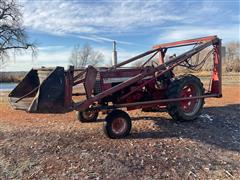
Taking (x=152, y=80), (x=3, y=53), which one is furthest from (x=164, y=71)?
(x=3, y=53)

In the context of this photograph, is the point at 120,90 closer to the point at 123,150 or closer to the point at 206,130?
the point at 123,150

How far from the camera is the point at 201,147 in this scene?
6809 mm

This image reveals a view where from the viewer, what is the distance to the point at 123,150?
645cm

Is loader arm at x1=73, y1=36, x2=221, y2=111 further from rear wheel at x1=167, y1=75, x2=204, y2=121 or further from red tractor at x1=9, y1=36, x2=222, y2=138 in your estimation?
rear wheel at x1=167, y1=75, x2=204, y2=121

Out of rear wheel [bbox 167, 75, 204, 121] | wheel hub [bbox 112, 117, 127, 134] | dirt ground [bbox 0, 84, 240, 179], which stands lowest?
dirt ground [bbox 0, 84, 240, 179]

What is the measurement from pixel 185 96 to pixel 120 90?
1.85 meters

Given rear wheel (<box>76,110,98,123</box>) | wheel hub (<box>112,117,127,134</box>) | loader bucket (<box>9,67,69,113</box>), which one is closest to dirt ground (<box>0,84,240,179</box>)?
rear wheel (<box>76,110,98,123</box>)

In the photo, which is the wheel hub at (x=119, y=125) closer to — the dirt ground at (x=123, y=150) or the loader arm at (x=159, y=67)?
the dirt ground at (x=123, y=150)

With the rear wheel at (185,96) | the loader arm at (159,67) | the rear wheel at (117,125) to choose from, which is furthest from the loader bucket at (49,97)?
the rear wheel at (185,96)

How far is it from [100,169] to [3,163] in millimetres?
1857

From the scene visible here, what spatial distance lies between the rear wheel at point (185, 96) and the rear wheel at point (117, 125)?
1.44m

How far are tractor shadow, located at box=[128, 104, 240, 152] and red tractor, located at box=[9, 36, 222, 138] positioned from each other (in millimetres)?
289

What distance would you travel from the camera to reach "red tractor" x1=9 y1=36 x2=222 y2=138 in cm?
666

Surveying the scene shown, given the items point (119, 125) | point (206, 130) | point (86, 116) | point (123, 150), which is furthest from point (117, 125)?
point (206, 130)
